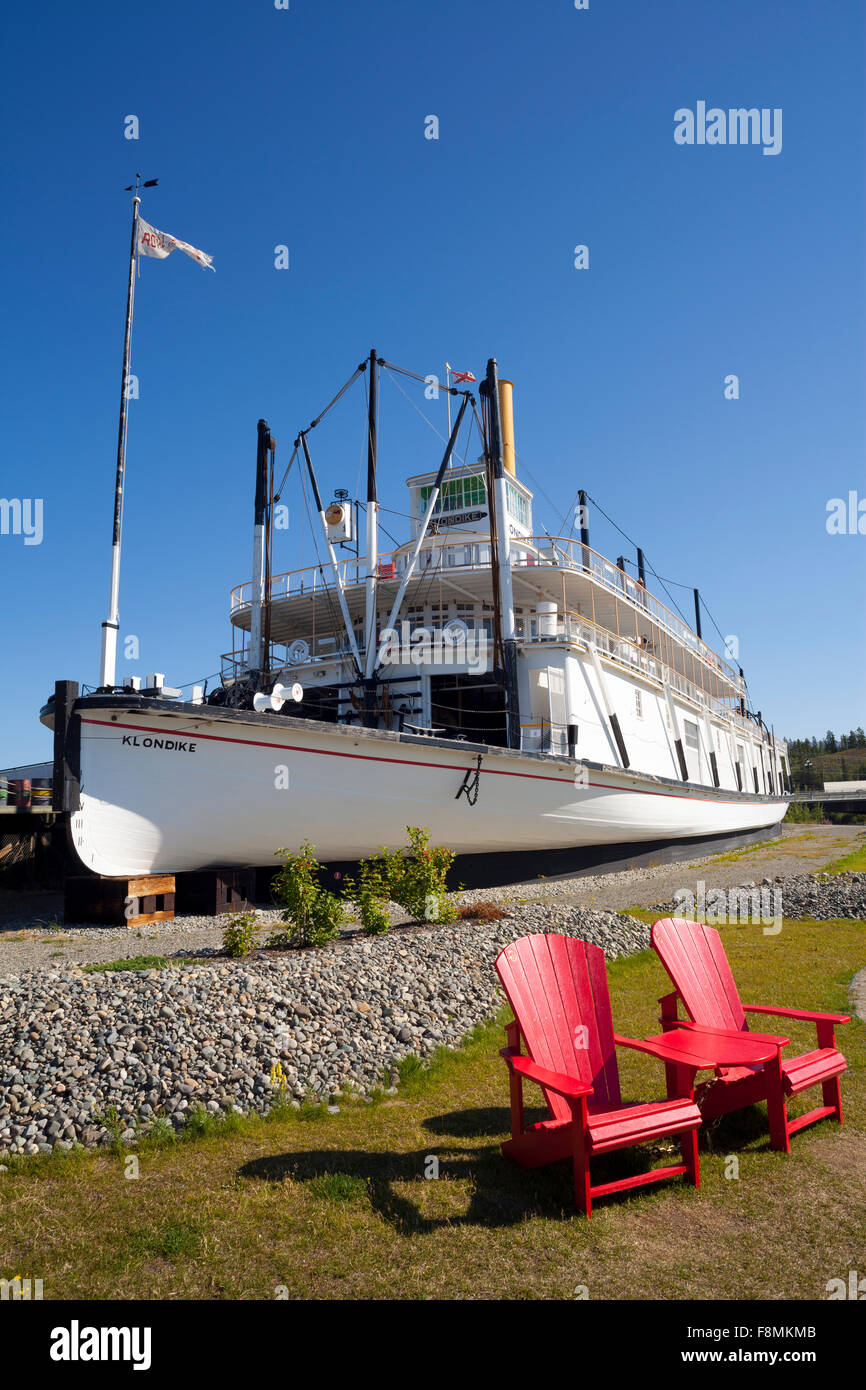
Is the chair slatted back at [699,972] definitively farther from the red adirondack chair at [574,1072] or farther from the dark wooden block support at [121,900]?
the dark wooden block support at [121,900]

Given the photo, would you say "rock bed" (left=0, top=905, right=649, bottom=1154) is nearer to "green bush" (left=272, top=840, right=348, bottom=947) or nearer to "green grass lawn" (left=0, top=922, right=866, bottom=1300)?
"green grass lawn" (left=0, top=922, right=866, bottom=1300)

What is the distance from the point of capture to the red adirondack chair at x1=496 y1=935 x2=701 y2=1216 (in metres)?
3.42

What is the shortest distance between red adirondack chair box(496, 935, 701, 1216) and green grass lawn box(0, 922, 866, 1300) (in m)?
0.15

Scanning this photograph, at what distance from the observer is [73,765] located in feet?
37.4

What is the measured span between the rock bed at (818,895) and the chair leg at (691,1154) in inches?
324

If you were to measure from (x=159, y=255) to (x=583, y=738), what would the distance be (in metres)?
12.4

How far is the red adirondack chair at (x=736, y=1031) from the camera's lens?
13.3 ft

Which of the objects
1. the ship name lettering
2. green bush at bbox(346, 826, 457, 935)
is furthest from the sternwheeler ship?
green bush at bbox(346, 826, 457, 935)

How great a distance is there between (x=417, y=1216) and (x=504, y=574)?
14398 millimetres

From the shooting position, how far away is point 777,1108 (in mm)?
4035

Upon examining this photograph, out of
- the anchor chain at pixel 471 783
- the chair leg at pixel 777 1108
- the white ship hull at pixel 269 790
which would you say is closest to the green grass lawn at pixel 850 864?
the white ship hull at pixel 269 790
